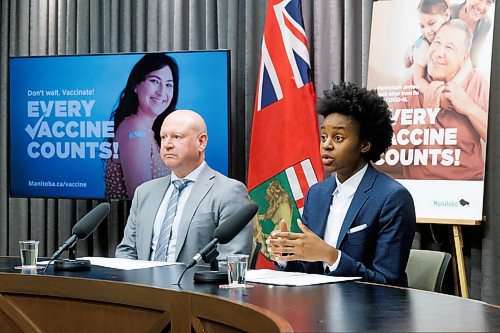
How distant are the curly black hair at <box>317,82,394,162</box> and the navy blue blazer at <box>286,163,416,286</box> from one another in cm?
12

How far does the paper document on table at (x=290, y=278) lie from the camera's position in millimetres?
2619

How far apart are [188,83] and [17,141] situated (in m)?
1.22

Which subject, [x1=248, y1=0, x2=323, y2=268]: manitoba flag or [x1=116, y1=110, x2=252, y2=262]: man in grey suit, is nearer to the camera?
[x1=116, y1=110, x2=252, y2=262]: man in grey suit


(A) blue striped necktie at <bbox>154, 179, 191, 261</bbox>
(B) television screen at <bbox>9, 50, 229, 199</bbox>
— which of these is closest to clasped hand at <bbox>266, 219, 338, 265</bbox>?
(A) blue striped necktie at <bbox>154, 179, 191, 261</bbox>

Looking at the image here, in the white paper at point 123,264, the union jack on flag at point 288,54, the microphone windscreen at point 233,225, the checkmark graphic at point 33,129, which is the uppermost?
the union jack on flag at point 288,54

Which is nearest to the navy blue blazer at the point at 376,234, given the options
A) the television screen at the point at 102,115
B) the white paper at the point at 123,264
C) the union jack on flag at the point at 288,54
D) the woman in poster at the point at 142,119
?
the white paper at the point at 123,264

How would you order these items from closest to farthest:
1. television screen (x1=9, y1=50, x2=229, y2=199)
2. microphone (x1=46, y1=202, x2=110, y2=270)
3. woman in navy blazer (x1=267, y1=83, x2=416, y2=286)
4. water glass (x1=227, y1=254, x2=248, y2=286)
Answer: water glass (x1=227, y1=254, x2=248, y2=286)
woman in navy blazer (x1=267, y1=83, x2=416, y2=286)
microphone (x1=46, y1=202, x2=110, y2=270)
television screen (x1=9, y1=50, x2=229, y2=199)

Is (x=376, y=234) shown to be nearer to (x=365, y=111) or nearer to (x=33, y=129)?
(x=365, y=111)

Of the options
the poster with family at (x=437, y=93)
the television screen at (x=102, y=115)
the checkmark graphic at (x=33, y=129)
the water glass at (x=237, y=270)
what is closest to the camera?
the water glass at (x=237, y=270)

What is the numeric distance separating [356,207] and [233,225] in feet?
1.91

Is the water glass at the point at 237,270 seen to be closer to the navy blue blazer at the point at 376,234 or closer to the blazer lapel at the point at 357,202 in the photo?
the navy blue blazer at the point at 376,234

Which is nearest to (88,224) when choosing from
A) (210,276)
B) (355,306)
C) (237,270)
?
(210,276)

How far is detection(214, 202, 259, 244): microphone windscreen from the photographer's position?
2629 mm

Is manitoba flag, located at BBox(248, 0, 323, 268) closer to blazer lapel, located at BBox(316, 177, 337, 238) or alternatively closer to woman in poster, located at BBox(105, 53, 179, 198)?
woman in poster, located at BBox(105, 53, 179, 198)
